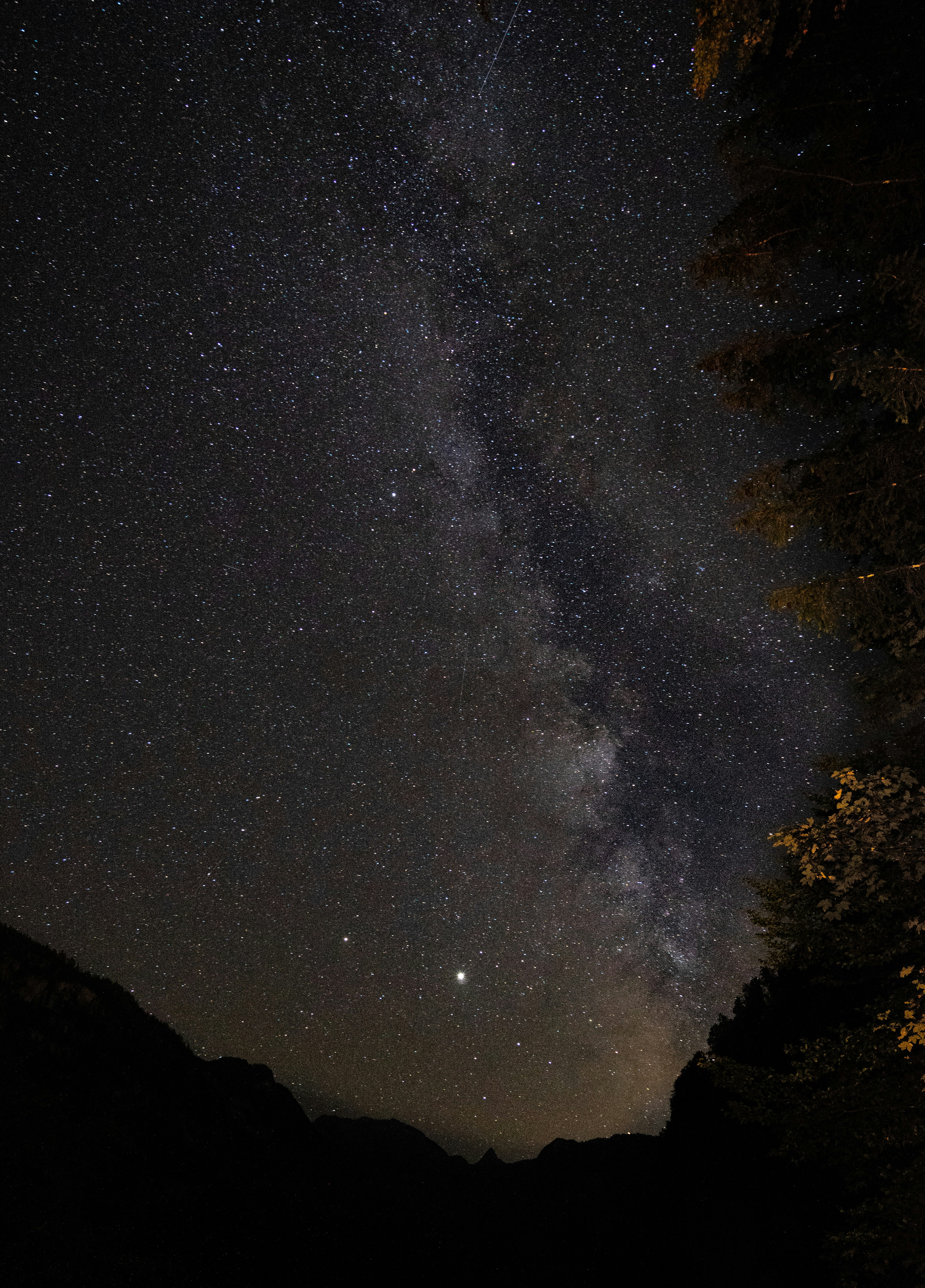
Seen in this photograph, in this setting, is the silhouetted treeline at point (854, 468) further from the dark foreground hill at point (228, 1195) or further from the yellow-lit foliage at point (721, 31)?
the dark foreground hill at point (228, 1195)

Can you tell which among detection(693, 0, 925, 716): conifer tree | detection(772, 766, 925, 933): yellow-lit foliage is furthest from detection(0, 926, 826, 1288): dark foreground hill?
detection(693, 0, 925, 716): conifer tree

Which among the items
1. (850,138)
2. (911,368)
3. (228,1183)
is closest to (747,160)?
(850,138)

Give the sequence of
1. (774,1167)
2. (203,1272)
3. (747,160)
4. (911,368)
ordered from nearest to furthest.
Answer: (911,368) → (747,160) → (774,1167) → (203,1272)

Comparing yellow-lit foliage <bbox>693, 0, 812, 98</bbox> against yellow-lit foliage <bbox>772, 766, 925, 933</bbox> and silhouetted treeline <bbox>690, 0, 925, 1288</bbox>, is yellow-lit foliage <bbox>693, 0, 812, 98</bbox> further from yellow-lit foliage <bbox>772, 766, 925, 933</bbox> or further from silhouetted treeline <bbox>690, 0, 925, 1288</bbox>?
yellow-lit foliage <bbox>772, 766, 925, 933</bbox>

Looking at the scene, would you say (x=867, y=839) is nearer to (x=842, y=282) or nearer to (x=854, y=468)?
(x=854, y=468)

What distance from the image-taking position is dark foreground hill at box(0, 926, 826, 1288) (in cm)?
1403

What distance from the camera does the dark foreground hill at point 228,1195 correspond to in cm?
1403

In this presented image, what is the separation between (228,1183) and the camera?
24.6 metres

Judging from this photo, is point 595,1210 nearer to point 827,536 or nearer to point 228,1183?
point 228,1183

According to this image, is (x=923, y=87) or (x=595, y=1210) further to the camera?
(x=595, y=1210)

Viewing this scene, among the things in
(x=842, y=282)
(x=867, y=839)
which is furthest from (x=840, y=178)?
(x=867, y=839)

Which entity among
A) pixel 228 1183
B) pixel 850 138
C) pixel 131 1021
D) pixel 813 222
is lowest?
pixel 228 1183

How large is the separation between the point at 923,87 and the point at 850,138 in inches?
35.7

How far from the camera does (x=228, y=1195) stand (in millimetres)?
23953
